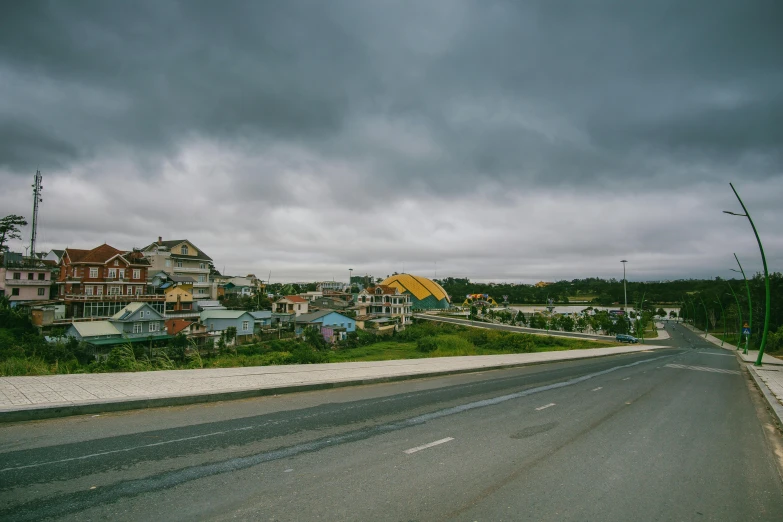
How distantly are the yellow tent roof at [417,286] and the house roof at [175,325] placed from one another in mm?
78286

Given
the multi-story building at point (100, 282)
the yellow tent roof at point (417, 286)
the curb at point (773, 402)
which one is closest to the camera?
the curb at point (773, 402)

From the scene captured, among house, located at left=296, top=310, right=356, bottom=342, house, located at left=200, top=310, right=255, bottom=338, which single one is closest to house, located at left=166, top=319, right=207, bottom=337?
house, located at left=200, top=310, right=255, bottom=338

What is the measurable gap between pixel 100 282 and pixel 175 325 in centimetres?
976

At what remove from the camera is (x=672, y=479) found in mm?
5426

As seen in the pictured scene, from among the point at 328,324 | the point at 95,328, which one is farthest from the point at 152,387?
the point at 328,324

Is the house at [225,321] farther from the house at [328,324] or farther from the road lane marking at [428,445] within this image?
the road lane marking at [428,445]

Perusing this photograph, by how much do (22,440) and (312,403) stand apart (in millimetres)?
4819

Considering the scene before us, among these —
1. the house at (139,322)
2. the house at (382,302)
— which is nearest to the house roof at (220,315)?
the house at (139,322)

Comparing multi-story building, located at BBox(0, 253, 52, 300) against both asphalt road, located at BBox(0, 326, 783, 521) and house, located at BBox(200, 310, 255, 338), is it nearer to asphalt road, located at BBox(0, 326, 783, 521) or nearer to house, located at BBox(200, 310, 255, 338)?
house, located at BBox(200, 310, 255, 338)

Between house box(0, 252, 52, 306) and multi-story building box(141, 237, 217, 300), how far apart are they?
12132mm

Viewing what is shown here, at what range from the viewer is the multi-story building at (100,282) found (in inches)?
1730

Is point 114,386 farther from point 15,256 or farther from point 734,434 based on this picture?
point 15,256

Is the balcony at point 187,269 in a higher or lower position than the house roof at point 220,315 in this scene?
higher

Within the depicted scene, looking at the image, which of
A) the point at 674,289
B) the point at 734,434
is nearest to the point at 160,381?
the point at 734,434
